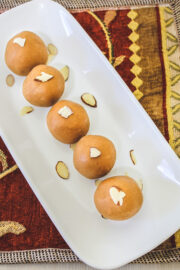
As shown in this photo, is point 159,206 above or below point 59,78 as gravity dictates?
below

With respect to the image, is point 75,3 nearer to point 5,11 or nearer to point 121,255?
point 5,11

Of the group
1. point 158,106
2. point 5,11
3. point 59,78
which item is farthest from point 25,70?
point 158,106

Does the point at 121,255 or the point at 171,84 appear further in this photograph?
the point at 171,84

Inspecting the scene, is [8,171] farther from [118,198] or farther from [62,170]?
[118,198]

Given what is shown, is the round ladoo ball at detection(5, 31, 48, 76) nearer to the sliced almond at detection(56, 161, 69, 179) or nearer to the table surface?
the sliced almond at detection(56, 161, 69, 179)

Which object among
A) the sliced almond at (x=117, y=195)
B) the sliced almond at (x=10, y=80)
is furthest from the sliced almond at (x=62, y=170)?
the sliced almond at (x=10, y=80)

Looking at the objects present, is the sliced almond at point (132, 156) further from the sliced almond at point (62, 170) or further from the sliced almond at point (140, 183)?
the sliced almond at point (62, 170)
